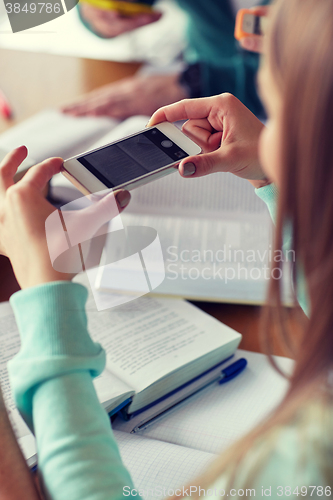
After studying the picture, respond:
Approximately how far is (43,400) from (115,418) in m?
0.13

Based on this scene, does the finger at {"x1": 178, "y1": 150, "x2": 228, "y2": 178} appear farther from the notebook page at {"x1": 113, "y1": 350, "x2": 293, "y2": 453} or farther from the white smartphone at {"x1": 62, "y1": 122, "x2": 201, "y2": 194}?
the notebook page at {"x1": 113, "y1": 350, "x2": 293, "y2": 453}

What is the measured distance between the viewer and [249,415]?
39 centimetres

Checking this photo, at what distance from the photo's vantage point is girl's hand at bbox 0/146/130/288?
30cm

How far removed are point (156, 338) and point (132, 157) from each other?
0.20 meters

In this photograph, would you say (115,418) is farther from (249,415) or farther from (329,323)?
(329,323)

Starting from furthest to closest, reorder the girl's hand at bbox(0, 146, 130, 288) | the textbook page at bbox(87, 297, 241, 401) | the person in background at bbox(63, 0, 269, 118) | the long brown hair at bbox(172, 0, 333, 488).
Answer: the person in background at bbox(63, 0, 269, 118)
the textbook page at bbox(87, 297, 241, 401)
the girl's hand at bbox(0, 146, 130, 288)
the long brown hair at bbox(172, 0, 333, 488)

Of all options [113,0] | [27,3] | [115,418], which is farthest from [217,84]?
[115,418]

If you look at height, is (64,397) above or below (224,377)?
above

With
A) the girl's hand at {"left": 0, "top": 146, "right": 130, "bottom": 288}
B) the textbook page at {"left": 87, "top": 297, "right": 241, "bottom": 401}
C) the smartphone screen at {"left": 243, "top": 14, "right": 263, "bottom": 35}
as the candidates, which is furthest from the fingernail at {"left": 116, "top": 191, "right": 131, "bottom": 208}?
the smartphone screen at {"left": 243, "top": 14, "right": 263, "bottom": 35}

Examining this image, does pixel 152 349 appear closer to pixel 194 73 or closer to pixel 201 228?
pixel 201 228

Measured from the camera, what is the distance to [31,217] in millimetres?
305

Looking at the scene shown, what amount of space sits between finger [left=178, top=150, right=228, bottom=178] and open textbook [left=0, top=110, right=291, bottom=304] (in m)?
0.08

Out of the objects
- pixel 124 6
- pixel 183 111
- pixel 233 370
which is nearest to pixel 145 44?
pixel 124 6

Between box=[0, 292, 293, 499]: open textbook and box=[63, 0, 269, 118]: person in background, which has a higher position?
box=[63, 0, 269, 118]: person in background
